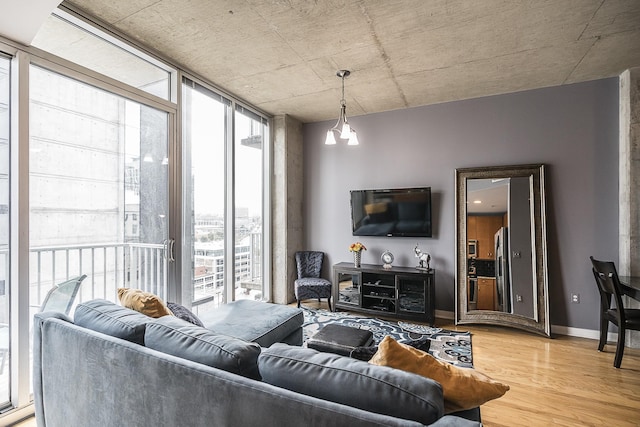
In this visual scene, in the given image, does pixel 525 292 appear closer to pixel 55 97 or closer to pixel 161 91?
pixel 161 91

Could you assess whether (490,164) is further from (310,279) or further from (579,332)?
(310,279)

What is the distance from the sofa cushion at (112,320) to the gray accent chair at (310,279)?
278cm

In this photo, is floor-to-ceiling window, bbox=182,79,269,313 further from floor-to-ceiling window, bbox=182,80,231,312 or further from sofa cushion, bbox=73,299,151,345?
sofa cushion, bbox=73,299,151,345

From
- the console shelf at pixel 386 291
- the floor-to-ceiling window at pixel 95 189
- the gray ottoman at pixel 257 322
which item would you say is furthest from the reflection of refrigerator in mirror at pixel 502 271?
the floor-to-ceiling window at pixel 95 189

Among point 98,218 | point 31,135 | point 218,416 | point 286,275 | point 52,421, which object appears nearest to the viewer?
point 218,416

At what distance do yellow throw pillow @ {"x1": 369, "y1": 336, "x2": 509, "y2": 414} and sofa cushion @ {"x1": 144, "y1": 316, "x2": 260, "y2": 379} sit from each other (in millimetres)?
496

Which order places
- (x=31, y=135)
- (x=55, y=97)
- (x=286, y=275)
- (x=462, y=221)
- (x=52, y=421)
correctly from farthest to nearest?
(x=286, y=275) → (x=462, y=221) → (x=55, y=97) → (x=31, y=135) → (x=52, y=421)

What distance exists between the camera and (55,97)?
7.59 ft

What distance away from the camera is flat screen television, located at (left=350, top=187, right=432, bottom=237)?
13.5 feet

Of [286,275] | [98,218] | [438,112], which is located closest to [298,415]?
[98,218]

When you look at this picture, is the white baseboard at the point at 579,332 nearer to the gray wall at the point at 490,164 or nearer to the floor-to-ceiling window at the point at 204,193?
the gray wall at the point at 490,164

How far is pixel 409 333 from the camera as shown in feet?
11.6

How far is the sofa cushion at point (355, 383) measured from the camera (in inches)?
38.4

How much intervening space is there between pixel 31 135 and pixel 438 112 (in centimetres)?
410
